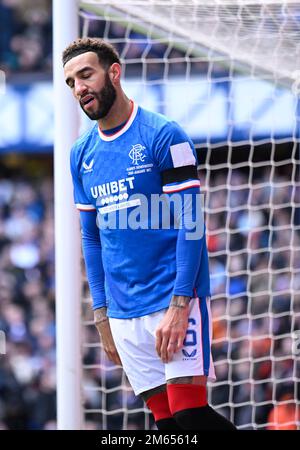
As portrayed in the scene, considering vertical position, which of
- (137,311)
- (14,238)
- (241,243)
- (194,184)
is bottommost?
(14,238)

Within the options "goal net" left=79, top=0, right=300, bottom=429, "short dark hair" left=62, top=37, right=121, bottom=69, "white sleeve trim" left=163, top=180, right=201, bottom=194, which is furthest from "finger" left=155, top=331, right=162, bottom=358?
"goal net" left=79, top=0, right=300, bottom=429

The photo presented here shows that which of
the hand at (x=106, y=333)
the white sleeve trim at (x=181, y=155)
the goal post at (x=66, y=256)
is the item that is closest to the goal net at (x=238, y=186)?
the goal post at (x=66, y=256)

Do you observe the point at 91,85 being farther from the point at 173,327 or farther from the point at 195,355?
the point at 195,355

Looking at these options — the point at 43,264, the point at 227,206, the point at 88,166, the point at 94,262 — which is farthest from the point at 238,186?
the point at 43,264

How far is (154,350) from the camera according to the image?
9.80 ft

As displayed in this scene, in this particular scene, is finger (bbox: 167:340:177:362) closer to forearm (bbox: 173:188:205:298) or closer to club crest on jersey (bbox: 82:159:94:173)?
forearm (bbox: 173:188:205:298)

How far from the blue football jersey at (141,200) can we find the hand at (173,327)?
0.06m

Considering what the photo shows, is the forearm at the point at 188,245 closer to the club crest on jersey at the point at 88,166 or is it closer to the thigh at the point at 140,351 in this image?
the thigh at the point at 140,351

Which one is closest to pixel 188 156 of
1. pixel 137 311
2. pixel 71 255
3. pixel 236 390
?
pixel 137 311

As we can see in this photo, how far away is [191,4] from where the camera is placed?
4273 mm

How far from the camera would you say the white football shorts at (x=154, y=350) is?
290 cm

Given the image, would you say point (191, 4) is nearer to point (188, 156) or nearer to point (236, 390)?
point (188, 156)

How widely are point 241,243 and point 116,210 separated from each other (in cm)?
438

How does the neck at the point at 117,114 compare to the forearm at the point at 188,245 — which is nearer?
the forearm at the point at 188,245
